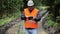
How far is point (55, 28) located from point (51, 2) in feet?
5.77

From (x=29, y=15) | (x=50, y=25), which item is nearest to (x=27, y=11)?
(x=29, y=15)

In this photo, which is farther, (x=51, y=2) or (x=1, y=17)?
(x=1, y=17)

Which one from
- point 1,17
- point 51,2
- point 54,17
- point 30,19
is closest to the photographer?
point 30,19

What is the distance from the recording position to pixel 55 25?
609 inches

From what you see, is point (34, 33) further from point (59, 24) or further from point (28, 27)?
point (59, 24)

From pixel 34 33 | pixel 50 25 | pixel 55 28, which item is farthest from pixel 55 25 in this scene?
pixel 34 33

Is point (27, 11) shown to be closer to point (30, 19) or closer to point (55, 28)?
point (30, 19)

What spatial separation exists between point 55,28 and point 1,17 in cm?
673

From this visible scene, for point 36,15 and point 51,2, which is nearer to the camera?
point 36,15

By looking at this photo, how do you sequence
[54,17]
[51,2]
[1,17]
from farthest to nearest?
[1,17] → [54,17] → [51,2]

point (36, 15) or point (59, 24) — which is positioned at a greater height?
point (36, 15)

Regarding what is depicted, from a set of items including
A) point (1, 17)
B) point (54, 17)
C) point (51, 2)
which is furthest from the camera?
point (1, 17)

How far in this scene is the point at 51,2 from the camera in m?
14.6

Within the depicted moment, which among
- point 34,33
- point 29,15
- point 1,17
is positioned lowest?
point 1,17
